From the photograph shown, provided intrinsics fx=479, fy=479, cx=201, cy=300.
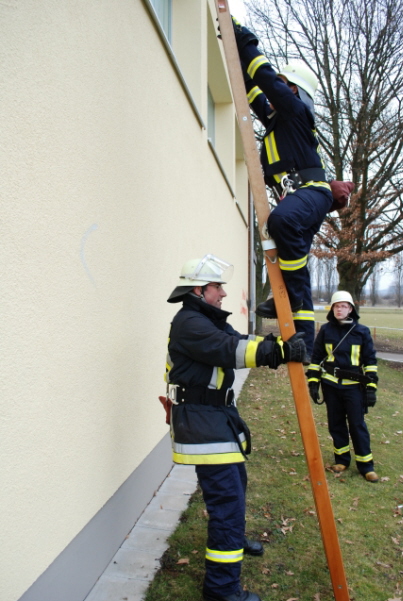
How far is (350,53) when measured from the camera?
17.7 metres

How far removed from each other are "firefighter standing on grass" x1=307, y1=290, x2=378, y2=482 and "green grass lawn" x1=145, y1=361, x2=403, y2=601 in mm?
323

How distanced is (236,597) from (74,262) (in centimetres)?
214

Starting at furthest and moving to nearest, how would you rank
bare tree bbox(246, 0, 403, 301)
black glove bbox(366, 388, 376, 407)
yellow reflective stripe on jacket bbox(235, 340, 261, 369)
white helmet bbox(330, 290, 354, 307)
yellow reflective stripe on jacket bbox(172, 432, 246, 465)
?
bare tree bbox(246, 0, 403, 301) → white helmet bbox(330, 290, 354, 307) → black glove bbox(366, 388, 376, 407) → yellow reflective stripe on jacket bbox(172, 432, 246, 465) → yellow reflective stripe on jacket bbox(235, 340, 261, 369)

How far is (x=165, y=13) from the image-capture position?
574cm

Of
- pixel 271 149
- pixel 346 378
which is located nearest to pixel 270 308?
pixel 271 149

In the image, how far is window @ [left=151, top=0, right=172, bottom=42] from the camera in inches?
211

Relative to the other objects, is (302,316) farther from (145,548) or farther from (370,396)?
(370,396)

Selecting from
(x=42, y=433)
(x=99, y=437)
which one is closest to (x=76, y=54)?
(x=42, y=433)

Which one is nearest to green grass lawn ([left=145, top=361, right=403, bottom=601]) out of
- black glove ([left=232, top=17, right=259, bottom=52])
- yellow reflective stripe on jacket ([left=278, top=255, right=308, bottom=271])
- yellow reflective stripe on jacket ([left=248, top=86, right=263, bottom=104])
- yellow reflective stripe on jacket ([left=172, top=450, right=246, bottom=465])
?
yellow reflective stripe on jacket ([left=172, top=450, right=246, bottom=465])

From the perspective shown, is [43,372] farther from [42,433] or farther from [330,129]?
[330,129]

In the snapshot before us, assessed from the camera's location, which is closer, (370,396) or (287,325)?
(287,325)

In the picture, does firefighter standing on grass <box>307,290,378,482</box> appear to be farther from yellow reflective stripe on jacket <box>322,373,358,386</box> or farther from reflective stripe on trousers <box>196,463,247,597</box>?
reflective stripe on trousers <box>196,463,247,597</box>

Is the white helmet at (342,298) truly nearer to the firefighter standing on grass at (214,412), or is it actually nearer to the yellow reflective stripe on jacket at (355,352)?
the yellow reflective stripe on jacket at (355,352)

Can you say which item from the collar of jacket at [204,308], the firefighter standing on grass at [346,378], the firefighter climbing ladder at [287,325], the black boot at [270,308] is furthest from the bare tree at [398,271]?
the collar of jacket at [204,308]
